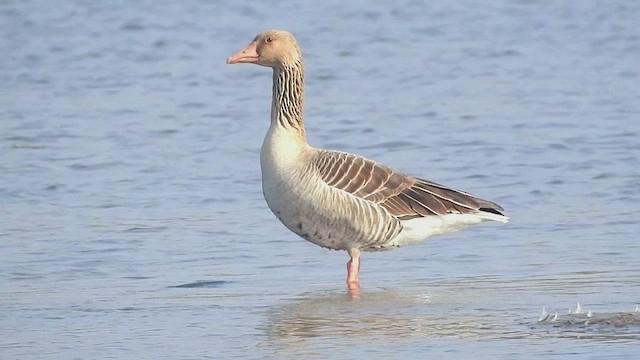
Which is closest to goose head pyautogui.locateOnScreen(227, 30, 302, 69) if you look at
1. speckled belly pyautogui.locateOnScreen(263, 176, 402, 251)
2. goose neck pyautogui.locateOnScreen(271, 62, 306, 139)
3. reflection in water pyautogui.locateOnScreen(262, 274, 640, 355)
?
goose neck pyautogui.locateOnScreen(271, 62, 306, 139)

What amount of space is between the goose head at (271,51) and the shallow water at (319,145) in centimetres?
138

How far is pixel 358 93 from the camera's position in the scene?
57.2 feet

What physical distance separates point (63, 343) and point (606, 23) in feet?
50.7

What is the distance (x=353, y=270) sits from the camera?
920cm

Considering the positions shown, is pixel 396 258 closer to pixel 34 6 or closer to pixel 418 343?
pixel 418 343

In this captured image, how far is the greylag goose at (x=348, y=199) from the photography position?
926cm

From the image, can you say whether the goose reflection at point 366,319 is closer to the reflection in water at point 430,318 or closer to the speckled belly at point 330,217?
the reflection in water at point 430,318

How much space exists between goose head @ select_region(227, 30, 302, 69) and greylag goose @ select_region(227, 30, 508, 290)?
8 centimetres

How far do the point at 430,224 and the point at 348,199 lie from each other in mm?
615

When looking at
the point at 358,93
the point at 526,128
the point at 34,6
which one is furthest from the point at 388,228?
the point at 34,6

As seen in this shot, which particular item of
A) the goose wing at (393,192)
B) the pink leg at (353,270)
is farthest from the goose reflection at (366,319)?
the goose wing at (393,192)

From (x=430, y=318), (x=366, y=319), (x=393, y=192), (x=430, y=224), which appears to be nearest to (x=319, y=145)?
(x=393, y=192)

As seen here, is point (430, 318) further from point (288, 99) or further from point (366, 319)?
point (288, 99)

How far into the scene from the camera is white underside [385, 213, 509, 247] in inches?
374
